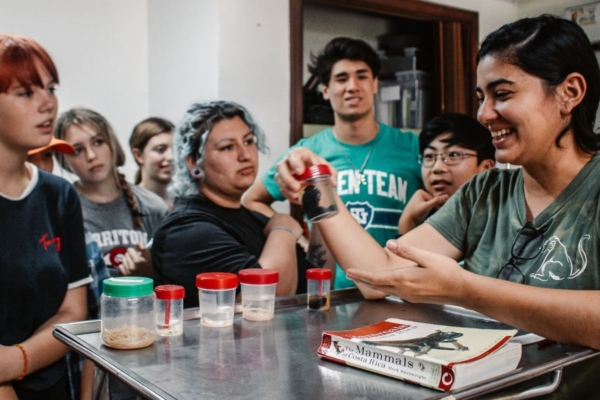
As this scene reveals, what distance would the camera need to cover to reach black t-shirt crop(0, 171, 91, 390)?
4.99 ft

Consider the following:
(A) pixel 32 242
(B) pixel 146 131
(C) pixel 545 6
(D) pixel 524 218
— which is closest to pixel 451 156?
(D) pixel 524 218

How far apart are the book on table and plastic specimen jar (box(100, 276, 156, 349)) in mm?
322

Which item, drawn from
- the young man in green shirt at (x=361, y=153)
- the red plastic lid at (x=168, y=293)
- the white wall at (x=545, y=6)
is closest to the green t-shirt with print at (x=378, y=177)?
the young man in green shirt at (x=361, y=153)

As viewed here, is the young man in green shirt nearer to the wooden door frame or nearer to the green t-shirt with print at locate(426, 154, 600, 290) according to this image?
the wooden door frame

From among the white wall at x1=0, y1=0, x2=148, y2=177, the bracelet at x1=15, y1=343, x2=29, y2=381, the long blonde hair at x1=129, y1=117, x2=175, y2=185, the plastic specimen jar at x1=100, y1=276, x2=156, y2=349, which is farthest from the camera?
the long blonde hair at x1=129, y1=117, x2=175, y2=185

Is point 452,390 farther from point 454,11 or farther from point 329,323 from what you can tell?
A: point 454,11

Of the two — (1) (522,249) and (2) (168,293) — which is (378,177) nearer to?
(1) (522,249)

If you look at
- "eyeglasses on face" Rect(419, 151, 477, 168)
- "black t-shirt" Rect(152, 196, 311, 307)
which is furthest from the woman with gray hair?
"eyeglasses on face" Rect(419, 151, 477, 168)

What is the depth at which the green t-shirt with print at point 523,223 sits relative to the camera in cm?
119

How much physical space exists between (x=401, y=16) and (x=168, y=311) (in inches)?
108

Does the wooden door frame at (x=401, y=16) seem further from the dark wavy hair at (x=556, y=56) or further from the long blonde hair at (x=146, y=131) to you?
the dark wavy hair at (x=556, y=56)

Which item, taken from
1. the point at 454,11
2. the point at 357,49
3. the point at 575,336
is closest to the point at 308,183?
the point at 575,336

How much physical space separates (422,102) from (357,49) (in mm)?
1380

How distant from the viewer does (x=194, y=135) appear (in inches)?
73.7
